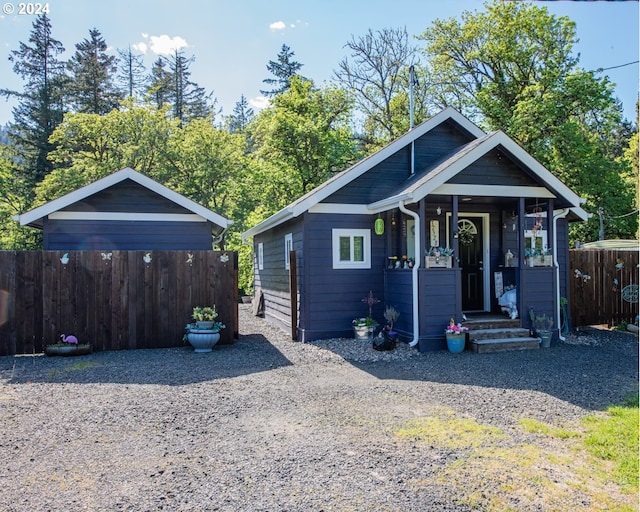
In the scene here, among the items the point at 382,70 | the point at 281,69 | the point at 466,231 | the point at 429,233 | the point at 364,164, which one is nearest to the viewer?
the point at 364,164

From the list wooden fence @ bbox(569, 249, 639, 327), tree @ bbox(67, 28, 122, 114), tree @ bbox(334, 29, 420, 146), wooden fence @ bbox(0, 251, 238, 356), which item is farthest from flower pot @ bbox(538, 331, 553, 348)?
tree @ bbox(67, 28, 122, 114)

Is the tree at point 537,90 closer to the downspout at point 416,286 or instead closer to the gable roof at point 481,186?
the gable roof at point 481,186

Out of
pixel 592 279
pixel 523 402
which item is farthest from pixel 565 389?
pixel 592 279

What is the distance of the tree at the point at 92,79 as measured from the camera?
86.7ft

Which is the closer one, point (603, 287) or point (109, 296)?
point (109, 296)

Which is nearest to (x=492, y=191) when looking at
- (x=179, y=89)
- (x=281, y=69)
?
(x=281, y=69)

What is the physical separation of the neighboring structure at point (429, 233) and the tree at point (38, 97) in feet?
65.4

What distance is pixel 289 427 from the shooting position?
14.6ft

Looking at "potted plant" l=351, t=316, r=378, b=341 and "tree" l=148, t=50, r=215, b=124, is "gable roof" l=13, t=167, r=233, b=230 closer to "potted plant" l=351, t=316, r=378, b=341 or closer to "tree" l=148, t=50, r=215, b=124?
"potted plant" l=351, t=316, r=378, b=341

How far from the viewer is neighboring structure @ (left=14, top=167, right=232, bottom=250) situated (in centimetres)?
1040

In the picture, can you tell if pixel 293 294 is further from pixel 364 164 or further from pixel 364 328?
pixel 364 164

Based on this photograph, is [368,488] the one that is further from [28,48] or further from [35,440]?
[28,48]

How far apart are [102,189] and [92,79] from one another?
65.7ft

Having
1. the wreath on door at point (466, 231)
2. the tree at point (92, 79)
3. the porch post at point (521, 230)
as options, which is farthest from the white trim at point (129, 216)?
the tree at point (92, 79)
